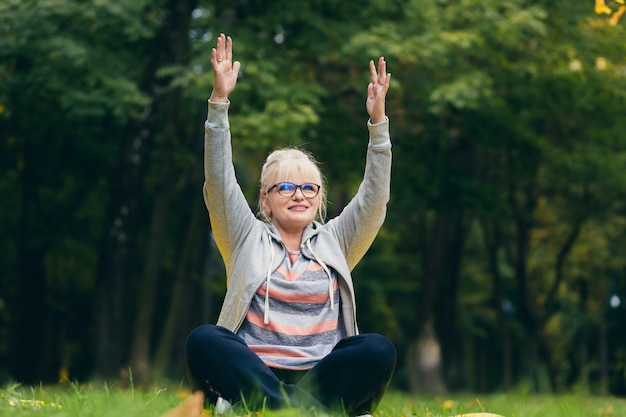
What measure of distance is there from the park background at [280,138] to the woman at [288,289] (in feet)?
16.9

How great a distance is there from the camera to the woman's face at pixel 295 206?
15.3ft

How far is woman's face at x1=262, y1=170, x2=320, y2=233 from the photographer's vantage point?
4.66m

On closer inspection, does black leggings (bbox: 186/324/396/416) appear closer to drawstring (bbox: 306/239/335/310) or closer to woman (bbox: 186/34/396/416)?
woman (bbox: 186/34/396/416)

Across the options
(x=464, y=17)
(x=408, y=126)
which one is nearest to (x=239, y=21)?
(x=464, y=17)

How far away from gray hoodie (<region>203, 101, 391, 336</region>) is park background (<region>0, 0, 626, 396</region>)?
5.03 metres

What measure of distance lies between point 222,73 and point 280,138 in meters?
8.18

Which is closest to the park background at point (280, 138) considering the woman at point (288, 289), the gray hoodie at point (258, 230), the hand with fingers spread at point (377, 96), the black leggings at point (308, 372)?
the hand with fingers spread at point (377, 96)

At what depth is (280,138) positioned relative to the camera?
41.7 feet

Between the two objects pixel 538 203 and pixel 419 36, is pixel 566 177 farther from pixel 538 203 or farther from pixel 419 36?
pixel 419 36

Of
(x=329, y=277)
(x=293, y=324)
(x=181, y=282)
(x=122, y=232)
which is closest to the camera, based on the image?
(x=293, y=324)

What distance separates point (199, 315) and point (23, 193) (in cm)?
496

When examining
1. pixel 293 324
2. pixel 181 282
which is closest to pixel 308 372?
pixel 293 324

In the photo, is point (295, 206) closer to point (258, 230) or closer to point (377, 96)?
point (258, 230)

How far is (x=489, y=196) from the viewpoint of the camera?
17266 millimetres
